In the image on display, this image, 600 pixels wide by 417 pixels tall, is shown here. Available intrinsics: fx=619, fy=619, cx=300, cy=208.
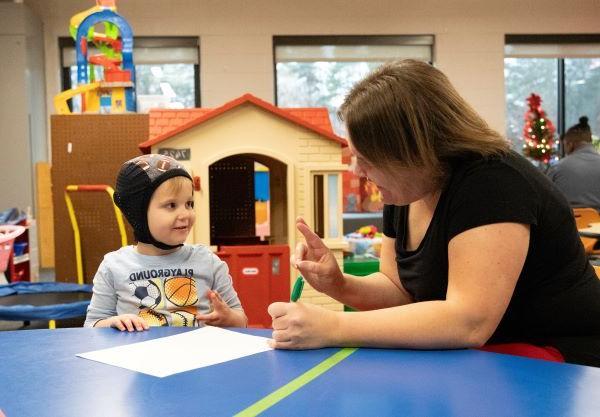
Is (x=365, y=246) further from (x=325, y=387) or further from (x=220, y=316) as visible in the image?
(x=325, y=387)

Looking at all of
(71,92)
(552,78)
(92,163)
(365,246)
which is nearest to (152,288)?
(92,163)

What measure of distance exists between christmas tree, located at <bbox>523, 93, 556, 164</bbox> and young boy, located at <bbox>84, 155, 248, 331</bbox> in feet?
16.3

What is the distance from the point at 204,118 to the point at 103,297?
4.81 ft

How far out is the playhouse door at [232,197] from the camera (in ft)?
11.2

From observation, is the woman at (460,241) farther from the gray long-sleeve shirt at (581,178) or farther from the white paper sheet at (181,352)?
the gray long-sleeve shirt at (581,178)

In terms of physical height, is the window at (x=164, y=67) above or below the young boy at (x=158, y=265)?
above

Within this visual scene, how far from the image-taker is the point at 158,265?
160 cm

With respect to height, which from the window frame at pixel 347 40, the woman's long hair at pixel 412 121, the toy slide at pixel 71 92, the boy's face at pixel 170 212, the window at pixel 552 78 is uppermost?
the window frame at pixel 347 40

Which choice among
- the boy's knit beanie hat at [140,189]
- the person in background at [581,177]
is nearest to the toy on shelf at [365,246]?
the person in background at [581,177]

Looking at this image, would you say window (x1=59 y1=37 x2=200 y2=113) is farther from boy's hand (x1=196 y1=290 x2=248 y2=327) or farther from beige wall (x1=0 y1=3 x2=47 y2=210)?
boy's hand (x1=196 y1=290 x2=248 y2=327)

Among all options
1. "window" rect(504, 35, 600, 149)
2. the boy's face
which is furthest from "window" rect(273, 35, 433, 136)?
the boy's face

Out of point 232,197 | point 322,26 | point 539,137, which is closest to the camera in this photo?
point 232,197

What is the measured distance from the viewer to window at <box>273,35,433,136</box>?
623 cm

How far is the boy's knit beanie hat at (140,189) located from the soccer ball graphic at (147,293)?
11cm
